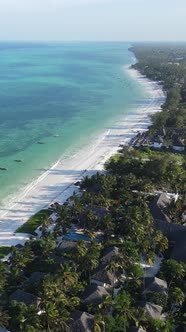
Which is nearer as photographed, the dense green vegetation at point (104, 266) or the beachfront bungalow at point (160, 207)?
the dense green vegetation at point (104, 266)

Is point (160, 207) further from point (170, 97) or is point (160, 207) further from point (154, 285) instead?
point (170, 97)

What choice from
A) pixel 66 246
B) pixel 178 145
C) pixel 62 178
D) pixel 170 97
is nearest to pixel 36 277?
pixel 66 246

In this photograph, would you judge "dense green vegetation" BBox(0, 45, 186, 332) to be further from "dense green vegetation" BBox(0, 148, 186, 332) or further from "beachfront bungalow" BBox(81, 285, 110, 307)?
"beachfront bungalow" BBox(81, 285, 110, 307)

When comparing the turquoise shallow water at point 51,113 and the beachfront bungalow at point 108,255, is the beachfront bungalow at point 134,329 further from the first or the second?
the turquoise shallow water at point 51,113

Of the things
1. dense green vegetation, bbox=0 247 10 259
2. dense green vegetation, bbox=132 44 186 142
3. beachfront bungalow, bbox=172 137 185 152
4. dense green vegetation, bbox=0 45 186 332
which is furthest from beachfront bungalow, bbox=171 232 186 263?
dense green vegetation, bbox=132 44 186 142

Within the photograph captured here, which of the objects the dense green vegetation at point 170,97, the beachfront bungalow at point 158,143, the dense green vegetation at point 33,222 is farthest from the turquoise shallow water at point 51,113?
the beachfront bungalow at point 158,143
